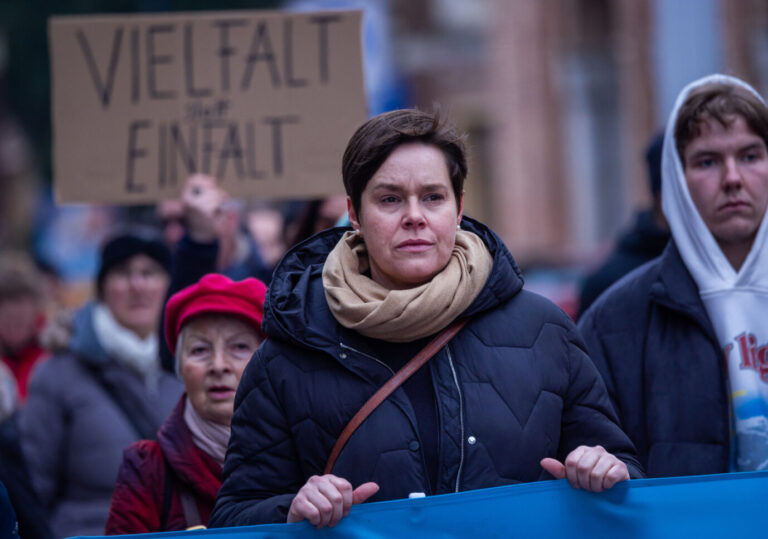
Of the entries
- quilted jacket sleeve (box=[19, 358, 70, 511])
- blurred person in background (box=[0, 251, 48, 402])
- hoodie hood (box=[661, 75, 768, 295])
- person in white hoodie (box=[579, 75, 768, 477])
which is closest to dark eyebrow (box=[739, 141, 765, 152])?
person in white hoodie (box=[579, 75, 768, 477])

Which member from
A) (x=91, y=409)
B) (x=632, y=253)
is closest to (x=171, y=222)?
(x=91, y=409)

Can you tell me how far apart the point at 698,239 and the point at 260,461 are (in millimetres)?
1616

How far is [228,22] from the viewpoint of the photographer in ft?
17.7

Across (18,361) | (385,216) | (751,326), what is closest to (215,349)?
(385,216)

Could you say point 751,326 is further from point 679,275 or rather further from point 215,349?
point 215,349

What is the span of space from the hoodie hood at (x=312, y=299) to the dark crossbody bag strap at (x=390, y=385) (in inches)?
3.8

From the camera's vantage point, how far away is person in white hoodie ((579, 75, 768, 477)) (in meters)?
3.74

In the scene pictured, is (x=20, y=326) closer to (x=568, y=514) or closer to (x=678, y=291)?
(x=678, y=291)

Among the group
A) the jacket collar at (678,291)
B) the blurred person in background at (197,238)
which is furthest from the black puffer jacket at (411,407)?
the blurred person in background at (197,238)

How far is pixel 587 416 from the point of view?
3.21 metres

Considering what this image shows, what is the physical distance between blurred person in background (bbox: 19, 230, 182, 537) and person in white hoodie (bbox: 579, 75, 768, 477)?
211 cm

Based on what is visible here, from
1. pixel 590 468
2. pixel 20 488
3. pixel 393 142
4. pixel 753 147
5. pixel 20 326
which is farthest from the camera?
pixel 20 326

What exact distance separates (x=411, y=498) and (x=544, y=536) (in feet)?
1.30

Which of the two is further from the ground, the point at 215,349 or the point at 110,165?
the point at 110,165
